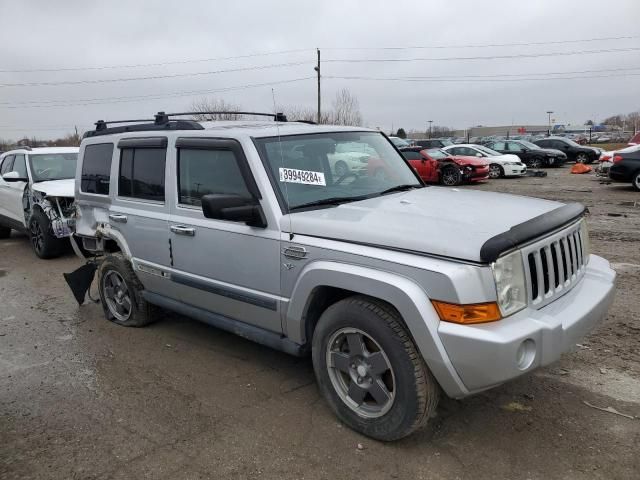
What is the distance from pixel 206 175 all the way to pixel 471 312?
7.57ft

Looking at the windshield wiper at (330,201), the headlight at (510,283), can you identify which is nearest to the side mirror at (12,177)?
the windshield wiper at (330,201)

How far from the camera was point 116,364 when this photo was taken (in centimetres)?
450

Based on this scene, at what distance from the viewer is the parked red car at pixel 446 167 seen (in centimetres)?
1909

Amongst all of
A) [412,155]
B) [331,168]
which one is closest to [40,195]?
[331,168]

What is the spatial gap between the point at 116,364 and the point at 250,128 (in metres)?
2.30

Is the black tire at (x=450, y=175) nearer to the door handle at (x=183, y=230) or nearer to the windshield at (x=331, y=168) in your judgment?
the windshield at (x=331, y=168)

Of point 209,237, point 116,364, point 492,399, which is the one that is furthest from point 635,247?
point 116,364

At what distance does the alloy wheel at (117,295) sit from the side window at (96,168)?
2.84ft

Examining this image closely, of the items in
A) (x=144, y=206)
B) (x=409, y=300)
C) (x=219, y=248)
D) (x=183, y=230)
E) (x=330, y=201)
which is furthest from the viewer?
(x=144, y=206)

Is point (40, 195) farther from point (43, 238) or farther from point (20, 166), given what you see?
point (20, 166)

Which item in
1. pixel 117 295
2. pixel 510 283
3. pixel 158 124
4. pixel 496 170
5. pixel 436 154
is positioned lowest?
pixel 117 295

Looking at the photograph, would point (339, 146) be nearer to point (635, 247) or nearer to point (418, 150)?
point (635, 247)

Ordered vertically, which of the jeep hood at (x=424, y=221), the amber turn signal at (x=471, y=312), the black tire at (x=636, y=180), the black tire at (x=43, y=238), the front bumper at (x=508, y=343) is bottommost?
the black tire at (x=43, y=238)

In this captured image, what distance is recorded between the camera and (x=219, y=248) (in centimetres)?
386
